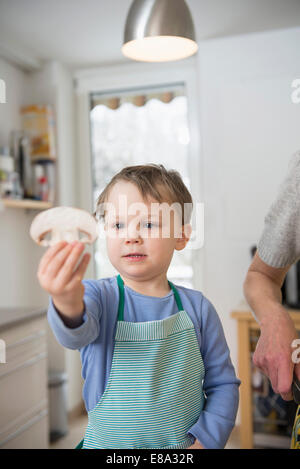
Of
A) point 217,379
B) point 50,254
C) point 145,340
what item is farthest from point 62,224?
point 217,379

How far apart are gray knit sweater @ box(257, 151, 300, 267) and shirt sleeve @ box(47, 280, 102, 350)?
244mm

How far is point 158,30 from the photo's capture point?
1.53ft

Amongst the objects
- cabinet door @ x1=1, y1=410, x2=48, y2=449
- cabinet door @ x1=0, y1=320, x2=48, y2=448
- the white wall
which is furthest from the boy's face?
cabinet door @ x1=1, y1=410, x2=48, y2=449

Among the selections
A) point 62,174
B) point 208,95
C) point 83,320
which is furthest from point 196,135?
point 83,320

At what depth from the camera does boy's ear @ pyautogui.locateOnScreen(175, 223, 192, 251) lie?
0.45 m

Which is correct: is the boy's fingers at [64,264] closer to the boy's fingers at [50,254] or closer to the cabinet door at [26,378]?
the boy's fingers at [50,254]

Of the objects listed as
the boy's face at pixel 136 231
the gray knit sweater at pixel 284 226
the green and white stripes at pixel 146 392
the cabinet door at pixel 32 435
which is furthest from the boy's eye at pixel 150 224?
the cabinet door at pixel 32 435

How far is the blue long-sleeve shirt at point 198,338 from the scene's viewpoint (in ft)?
1.38

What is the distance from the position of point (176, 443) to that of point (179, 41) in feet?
1.46

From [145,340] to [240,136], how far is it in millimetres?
310

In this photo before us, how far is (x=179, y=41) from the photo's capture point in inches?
19.3

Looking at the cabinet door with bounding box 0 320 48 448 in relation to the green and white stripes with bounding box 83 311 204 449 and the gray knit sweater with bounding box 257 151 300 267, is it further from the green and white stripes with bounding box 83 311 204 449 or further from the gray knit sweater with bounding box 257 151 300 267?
the gray knit sweater with bounding box 257 151 300 267
